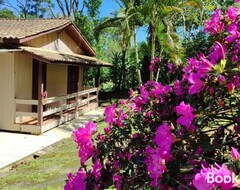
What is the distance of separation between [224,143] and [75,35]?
15228 millimetres

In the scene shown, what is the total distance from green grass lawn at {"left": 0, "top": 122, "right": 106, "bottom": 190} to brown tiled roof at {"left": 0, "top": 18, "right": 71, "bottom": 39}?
4104 mm

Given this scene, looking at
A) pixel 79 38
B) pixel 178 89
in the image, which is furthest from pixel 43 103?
pixel 178 89

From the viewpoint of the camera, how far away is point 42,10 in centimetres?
4284

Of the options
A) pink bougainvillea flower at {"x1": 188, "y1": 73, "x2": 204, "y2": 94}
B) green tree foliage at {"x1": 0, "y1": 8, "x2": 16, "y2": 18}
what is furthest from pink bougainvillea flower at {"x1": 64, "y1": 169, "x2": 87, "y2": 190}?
green tree foliage at {"x1": 0, "y1": 8, "x2": 16, "y2": 18}

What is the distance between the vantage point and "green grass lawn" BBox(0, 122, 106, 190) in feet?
20.1

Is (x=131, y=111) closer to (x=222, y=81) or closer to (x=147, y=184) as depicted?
(x=147, y=184)

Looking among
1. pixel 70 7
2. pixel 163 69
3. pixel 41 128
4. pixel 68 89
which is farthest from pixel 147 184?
pixel 70 7

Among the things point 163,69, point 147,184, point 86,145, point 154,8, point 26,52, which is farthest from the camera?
point 154,8

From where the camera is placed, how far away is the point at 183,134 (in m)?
1.58

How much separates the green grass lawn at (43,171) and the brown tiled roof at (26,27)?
410 centimetres

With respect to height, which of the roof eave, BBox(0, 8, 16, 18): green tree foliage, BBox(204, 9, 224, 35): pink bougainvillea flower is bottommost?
BBox(204, 9, 224, 35): pink bougainvillea flower

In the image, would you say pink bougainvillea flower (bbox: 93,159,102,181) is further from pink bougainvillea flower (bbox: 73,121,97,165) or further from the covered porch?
the covered porch

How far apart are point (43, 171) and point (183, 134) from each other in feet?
19.2

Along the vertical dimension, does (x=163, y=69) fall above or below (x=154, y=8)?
below
